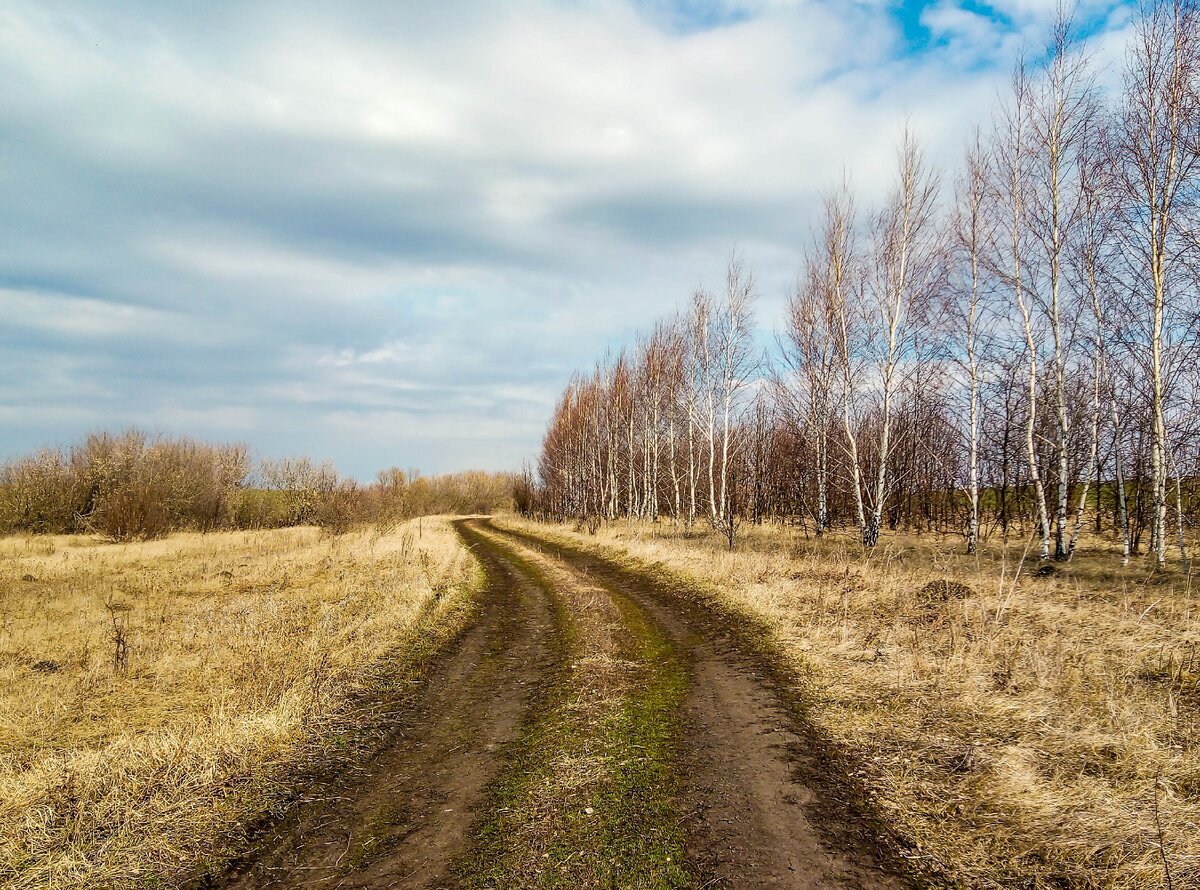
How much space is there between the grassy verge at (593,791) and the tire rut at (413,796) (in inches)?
10.7

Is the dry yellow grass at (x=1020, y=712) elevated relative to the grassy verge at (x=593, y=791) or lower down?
elevated

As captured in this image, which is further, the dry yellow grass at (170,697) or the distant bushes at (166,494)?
the distant bushes at (166,494)

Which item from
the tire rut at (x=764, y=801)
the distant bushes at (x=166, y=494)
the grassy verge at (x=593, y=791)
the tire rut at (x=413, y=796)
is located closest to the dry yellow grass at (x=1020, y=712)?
the tire rut at (x=764, y=801)

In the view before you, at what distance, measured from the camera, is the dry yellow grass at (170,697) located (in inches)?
163

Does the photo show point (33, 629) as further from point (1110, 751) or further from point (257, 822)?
point (1110, 751)

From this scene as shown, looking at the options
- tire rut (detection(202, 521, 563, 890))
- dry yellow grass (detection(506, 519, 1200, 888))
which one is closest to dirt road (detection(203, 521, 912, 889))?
tire rut (detection(202, 521, 563, 890))

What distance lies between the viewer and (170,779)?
4855 mm

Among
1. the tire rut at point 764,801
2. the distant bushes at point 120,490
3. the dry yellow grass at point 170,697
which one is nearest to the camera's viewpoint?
the tire rut at point 764,801

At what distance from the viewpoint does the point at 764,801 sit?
468 cm

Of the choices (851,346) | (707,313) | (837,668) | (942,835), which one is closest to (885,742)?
(942,835)

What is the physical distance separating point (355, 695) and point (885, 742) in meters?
6.37

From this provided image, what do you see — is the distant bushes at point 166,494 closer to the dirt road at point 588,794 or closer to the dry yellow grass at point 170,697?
the dry yellow grass at point 170,697

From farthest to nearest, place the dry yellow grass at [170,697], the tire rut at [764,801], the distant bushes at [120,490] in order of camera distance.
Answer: the distant bushes at [120,490] < the dry yellow grass at [170,697] < the tire rut at [764,801]

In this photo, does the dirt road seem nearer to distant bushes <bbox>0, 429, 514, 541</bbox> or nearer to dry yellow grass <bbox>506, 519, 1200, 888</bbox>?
dry yellow grass <bbox>506, 519, 1200, 888</bbox>
